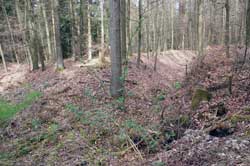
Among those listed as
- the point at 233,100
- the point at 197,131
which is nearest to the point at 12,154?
the point at 197,131

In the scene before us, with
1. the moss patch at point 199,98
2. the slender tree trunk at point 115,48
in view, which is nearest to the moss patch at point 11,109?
the slender tree trunk at point 115,48

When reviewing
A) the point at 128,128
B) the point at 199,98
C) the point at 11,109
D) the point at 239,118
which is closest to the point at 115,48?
the point at 128,128

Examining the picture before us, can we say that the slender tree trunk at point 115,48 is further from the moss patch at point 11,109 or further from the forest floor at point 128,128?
the moss patch at point 11,109

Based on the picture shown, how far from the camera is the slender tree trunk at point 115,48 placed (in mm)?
7851

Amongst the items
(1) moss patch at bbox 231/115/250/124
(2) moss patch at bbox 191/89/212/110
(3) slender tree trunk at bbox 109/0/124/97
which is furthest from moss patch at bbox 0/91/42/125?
(1) moss patch at bbox 231/115/250/124

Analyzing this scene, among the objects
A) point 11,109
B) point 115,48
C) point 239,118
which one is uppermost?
point 115,48

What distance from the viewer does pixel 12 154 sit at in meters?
6.06

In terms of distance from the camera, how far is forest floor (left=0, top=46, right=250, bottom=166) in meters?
4.83

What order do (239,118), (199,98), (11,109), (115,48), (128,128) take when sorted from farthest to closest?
(11,109), (115,48), (199,98), (128,128), (239,118)

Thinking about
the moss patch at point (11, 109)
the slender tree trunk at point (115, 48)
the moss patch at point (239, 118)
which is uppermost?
the slender tree trunk at point (115, 48)

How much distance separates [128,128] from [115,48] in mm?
2875

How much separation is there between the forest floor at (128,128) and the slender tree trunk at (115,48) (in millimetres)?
465

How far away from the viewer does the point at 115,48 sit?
8.15 m

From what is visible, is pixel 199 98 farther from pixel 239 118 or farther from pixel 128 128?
pixel 128 128
